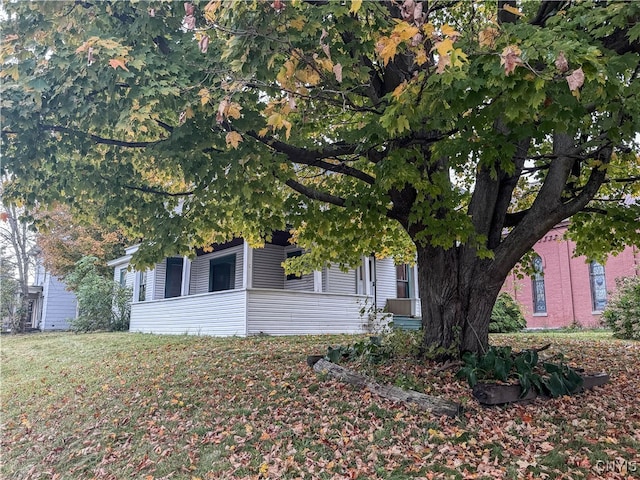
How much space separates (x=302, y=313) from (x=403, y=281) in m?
6.64

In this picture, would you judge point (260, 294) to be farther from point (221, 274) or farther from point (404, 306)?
point (404, 306)

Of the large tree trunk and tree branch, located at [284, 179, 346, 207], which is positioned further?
tree branch, located at [284, 179, 346, 207]

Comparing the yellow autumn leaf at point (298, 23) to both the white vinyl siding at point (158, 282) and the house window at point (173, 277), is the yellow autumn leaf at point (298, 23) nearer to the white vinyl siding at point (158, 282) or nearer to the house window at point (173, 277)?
the white vinyl siding at point (158, 282)

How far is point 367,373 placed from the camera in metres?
6.32

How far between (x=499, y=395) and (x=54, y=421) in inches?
239

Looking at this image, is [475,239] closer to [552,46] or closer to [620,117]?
[620,117]

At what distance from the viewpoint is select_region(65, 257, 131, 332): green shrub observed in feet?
61.4

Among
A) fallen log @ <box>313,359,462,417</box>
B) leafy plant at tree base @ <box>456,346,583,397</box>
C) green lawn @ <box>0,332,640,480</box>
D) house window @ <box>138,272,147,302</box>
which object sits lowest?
green lawn @ <box>0,332,640,480</box>

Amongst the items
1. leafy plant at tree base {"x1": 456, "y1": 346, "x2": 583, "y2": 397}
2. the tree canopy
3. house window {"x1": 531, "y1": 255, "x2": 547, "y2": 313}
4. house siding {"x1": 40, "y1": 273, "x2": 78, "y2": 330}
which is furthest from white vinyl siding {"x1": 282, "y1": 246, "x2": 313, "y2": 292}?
house siding {"x1": 40, "y1": 273, "x2": 78, "y2": 330}

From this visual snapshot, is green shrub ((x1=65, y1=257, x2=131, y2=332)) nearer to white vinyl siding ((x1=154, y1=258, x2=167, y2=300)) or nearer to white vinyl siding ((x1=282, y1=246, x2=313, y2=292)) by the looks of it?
white vinyl siding ((x1=154, y1=258, x2=167, y2=300))

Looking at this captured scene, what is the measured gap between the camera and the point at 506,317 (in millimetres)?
16859

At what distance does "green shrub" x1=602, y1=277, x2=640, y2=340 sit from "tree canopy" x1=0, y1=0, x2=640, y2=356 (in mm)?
5688

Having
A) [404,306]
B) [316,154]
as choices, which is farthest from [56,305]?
[316,154]

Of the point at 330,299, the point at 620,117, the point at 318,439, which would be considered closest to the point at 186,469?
the point at 318,439
